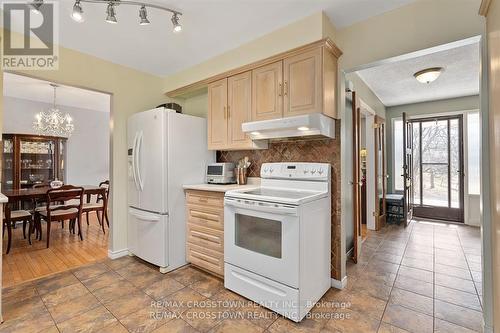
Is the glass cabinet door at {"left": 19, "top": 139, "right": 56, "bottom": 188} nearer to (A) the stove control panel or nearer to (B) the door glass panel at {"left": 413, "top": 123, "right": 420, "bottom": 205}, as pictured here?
(A) the stove control panel

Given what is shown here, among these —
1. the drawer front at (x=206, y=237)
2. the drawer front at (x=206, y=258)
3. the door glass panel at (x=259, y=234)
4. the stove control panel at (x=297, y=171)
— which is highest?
the stove control panel at (x=297, y=171)

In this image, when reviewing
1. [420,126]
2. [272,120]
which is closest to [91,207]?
[272,120]

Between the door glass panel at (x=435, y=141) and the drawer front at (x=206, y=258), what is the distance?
4926 mm

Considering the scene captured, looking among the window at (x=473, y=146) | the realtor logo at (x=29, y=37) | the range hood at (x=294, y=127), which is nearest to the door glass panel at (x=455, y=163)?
the window at (x=473, y=146)

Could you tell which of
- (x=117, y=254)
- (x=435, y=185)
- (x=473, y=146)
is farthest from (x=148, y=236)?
(x=473, y=146)

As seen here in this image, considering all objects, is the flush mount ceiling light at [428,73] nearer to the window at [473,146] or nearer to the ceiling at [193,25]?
the ceiling at [193,25]

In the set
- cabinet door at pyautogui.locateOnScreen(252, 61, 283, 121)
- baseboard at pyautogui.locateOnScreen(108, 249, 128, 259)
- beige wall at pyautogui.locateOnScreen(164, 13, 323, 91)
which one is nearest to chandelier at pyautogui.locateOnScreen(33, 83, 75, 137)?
beige wall at pyautogui.locateOnScreen(164, 13, 323, 91)

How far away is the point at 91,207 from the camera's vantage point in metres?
4.12

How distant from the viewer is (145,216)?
9.20ft

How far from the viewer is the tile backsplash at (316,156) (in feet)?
7.67

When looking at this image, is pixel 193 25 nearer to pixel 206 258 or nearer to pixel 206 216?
pixel 206 216

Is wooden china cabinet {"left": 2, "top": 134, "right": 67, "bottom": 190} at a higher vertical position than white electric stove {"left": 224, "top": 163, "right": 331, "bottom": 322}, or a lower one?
higher

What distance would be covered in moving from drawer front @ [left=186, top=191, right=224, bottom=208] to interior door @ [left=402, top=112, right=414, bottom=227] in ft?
11.7

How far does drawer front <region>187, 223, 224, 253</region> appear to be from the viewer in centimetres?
248
